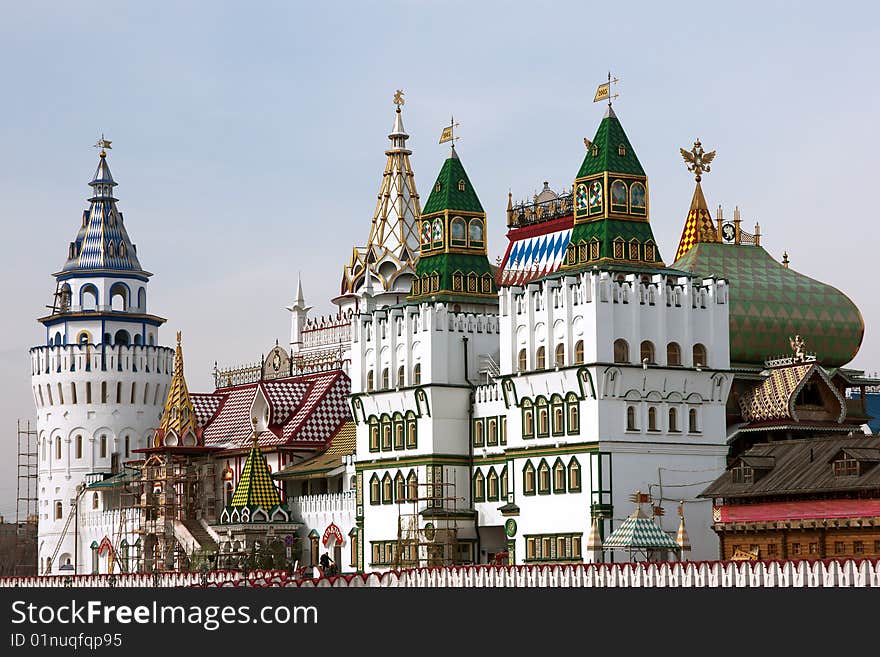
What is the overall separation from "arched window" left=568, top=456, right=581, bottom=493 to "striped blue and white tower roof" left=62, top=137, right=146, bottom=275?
45.5 meters

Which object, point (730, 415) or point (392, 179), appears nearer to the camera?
point (730, 415)

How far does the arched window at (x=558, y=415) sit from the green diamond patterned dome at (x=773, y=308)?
12.0 metres

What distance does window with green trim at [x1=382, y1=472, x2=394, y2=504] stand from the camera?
94.3m

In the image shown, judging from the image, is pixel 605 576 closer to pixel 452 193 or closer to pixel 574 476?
pixel 574 476

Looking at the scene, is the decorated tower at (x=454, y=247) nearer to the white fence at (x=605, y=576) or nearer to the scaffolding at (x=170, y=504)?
the white fence at (x=605, y=576)

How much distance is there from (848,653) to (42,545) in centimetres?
7553

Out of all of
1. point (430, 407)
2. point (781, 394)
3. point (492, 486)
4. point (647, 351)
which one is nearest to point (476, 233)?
point (430, 407)

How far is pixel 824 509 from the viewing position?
77.0 metres

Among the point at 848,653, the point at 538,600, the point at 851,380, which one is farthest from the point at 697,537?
the point at 848,653

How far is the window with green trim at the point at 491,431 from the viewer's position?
91.1 metres

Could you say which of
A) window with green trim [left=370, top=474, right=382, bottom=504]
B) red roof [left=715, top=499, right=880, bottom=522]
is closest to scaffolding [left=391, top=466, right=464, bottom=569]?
window with green trim [left=370, top=474, right=382, bottom=504]

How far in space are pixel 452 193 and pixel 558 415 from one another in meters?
15.9

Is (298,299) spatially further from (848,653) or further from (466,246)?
(848,653)

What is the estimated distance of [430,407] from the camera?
91688 mm
